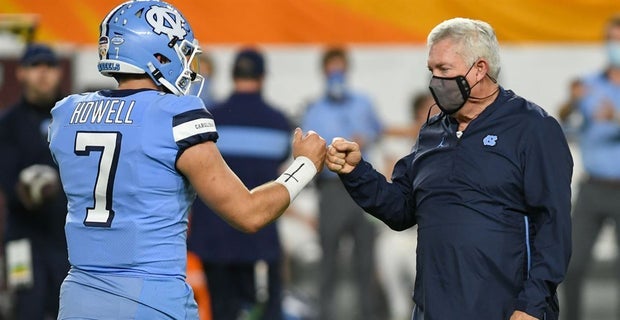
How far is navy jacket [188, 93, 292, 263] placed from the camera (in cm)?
787

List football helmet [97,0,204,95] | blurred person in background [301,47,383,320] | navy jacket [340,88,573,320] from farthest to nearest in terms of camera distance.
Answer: blurred person in background [301,47,383,320] → navy jacket [340,88,573,320] → football helmet [97,0,204,95]

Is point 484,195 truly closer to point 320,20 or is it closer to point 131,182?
point 131,182

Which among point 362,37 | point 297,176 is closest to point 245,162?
point 297,176

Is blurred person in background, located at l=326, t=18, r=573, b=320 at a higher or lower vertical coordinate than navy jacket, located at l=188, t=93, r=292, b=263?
higher

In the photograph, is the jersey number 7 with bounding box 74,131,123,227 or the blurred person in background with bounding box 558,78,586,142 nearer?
the jersey number 7 with bounding box 74,131,123,227

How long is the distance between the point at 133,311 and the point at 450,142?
134 cm

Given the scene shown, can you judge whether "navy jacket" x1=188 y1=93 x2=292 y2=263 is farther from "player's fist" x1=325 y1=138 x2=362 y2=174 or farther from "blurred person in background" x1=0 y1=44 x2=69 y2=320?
"player's fist" x1=325 y1=138 x2=362 y2=174

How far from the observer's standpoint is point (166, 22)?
13.9 feet

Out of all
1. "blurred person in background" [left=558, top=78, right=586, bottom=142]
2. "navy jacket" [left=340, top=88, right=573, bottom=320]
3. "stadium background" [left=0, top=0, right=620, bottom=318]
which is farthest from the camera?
"stadium background" [left=0, top=0, right=620, bottom=318]

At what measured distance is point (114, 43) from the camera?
4207 mm

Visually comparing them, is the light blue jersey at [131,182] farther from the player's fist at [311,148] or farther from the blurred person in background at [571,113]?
the blurred person in background at [571,113]

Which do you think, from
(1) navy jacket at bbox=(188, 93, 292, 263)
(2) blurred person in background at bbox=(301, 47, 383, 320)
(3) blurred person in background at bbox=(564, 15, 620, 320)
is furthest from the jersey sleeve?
(2) blurred person in background at bbox=(301, 47, 383, 320)

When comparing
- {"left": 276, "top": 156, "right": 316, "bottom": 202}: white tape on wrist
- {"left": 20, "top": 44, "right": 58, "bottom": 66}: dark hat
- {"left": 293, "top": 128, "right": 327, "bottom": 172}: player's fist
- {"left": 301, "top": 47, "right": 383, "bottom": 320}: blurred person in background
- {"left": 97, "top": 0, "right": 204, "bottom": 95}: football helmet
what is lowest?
{"left": 301, "top": 47, "right": 383, "bottom": 320}: blurred person in background

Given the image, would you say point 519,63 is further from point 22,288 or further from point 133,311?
point 133,311
